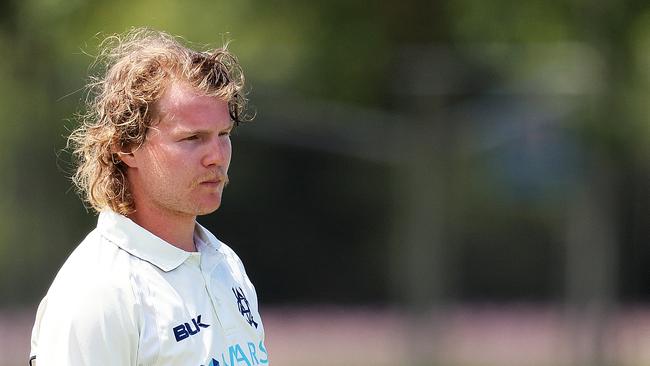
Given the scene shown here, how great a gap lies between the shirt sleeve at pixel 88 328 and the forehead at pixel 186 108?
0.36 meters

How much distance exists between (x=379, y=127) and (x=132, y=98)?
8450mm

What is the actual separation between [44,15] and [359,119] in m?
2.84

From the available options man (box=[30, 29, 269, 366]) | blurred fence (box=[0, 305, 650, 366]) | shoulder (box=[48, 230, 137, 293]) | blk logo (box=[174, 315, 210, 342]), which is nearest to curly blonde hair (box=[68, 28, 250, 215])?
man (box=[30, 29, 269, 366])

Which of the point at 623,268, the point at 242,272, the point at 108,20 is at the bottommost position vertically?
the point at 623,268

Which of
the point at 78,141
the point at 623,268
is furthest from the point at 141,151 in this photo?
the point at 623,268

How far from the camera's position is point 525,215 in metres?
11.7

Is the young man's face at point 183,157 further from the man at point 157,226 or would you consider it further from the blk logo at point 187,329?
the blk logo at point 187,329

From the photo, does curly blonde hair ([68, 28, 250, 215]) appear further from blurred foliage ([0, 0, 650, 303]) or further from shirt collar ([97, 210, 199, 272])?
blurred foliage ([0, 0, 650, 303])

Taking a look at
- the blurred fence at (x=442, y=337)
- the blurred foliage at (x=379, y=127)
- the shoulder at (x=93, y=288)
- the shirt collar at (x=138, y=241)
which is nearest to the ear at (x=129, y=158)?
the shirt collar at (x=138, y=241)

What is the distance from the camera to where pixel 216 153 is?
252 centimetres

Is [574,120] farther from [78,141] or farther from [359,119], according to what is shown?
[78,141]

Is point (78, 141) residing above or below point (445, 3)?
below

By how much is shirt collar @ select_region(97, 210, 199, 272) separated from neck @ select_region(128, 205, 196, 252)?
50mm

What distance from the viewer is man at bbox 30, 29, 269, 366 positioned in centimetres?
232
